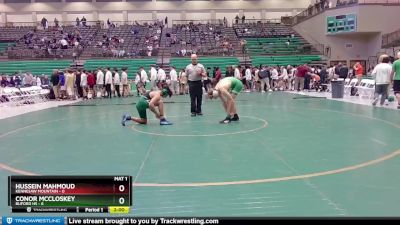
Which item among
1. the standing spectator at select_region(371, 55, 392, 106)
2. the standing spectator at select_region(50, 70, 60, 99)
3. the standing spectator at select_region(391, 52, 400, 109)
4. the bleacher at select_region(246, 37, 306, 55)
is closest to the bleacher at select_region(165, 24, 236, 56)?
the bleacher at select_region(246, 37, 306, 55)

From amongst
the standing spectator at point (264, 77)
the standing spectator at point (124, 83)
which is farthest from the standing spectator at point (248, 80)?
the standing spectator at point (124, 83)

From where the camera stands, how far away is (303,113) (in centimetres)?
1270

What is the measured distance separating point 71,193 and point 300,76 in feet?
74.1

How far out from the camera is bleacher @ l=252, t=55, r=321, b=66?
3428cm

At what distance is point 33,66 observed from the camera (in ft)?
111

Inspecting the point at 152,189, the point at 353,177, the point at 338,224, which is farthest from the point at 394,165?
the point at 338,224

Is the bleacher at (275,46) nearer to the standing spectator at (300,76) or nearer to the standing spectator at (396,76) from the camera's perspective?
the standing spectator at (300,76)

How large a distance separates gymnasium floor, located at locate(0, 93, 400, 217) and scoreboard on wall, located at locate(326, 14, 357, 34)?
22065 millimetres

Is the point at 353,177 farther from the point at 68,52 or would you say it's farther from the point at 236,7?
the point at 236,7

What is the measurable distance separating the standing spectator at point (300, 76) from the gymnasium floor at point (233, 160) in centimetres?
1189

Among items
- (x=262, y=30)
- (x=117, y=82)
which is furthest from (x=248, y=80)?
(x=262, y=30)

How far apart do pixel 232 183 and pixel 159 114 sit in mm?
5860

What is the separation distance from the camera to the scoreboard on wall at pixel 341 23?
31.9 m

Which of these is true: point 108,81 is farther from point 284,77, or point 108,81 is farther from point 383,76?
point 383,76
